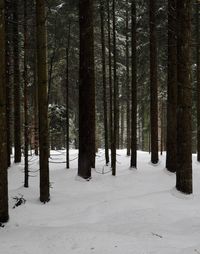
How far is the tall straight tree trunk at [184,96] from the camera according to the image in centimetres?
880

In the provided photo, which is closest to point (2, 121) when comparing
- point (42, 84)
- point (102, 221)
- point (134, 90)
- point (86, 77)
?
point (42, 84)

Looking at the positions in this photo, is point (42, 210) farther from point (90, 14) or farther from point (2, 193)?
point (90, 14)

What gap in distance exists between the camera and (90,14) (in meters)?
11.7

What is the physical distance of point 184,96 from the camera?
29.1 feet

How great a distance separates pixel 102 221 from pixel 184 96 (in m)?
3.76

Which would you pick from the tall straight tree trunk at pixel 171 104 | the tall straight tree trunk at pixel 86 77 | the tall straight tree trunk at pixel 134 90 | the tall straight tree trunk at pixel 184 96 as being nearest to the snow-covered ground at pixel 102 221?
the tall straight tree trunk at pixel 184 96

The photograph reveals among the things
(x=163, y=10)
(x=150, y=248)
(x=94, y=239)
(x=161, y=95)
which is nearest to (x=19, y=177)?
(x=94, y=239)

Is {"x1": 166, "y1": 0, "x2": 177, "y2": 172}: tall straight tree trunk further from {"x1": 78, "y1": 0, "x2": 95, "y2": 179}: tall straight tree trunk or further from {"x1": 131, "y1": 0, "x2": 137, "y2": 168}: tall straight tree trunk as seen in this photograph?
{"x1": 78, "y1": 0, "x2": 95, "y2": 179}: tall straight tree trunk

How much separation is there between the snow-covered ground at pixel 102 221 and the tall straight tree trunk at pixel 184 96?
2.02 feet

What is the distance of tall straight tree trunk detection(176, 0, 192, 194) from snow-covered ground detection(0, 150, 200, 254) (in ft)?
2.02

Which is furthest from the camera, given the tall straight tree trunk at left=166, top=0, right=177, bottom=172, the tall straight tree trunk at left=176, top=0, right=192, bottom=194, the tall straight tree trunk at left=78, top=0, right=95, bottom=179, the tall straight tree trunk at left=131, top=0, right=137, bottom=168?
the tall straight tree trunk at left=131, top=0, right=137, bottom=168

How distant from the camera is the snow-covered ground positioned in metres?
5.85

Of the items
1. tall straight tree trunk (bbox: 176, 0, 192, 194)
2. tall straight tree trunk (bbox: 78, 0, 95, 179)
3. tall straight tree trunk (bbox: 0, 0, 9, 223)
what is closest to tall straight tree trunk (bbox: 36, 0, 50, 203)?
tall straight tree trunk (bbox: 0, 0, 9, 223)

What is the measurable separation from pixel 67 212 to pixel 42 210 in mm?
632
